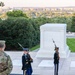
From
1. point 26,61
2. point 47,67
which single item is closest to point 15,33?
point 47,67

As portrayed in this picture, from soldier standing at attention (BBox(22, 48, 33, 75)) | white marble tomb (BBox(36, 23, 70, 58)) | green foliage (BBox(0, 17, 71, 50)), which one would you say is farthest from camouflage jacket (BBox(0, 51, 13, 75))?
green foliage (BBox(0, 17, 71, 50))

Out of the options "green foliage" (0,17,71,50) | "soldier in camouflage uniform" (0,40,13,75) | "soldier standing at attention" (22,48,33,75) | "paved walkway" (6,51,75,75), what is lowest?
"green foliage" (0,17,71,50)

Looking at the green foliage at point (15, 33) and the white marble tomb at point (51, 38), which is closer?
the white marble tomb at point (51, 38)

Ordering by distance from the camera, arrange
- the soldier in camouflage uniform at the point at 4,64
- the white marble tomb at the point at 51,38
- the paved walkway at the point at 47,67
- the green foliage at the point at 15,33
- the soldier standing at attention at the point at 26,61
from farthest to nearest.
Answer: the green foliage at the point at 15,33, the white marble tomb at the point at 51,38, the paved walkway at the point at 47,67, the soldier standing at attention at the point at 26,61, the soldier in camouflage uniform at the point at 4,64

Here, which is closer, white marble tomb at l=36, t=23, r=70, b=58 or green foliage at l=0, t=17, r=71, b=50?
white marble tomb at l=36, t=23, r=70, b=58

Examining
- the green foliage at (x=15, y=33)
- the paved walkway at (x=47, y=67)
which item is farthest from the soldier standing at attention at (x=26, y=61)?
the green foliage at (x=15, y=33)

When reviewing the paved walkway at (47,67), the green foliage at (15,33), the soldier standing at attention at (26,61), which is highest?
the soldier standing at attention at (26,61)

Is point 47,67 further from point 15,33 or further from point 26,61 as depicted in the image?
point 15,33

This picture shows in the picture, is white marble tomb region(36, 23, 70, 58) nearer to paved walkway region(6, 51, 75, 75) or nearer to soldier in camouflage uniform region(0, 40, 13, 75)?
paved walkway region(6, 51, 75, 75)

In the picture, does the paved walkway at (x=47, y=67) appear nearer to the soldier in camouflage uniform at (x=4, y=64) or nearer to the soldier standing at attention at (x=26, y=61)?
the soldier standing at attention at (x=26, y=61)

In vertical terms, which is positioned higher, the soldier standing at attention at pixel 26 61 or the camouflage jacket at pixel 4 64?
the camouflage jacket at pixel 4 64

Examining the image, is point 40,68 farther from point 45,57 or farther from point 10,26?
point 10,26

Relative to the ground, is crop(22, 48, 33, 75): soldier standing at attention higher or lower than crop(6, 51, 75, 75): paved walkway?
higher

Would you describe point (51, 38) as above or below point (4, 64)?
below
